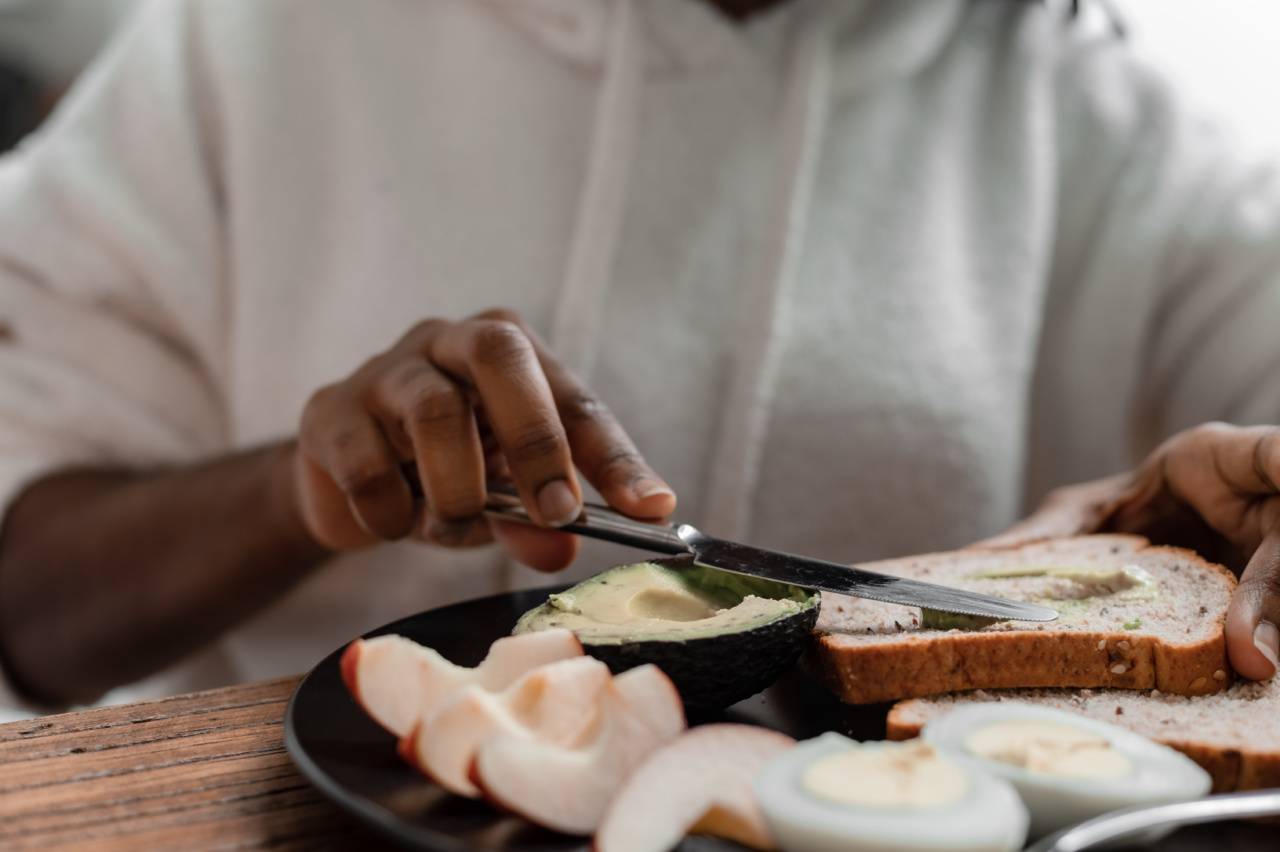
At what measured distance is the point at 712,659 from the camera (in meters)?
0.51

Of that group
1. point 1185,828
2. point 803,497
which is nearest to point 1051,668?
point 1185,828

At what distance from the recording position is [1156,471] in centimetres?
87

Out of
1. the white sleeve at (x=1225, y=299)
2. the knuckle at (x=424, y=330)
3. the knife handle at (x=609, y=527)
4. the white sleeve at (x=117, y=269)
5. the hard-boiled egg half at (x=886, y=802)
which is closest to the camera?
the hard-boiled egg half at (x=886, y=802)

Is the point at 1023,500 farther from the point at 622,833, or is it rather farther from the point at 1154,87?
the point at 622,833

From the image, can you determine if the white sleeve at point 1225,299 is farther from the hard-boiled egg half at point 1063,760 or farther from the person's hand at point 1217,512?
the hard-boiled egg half at point 1063,760

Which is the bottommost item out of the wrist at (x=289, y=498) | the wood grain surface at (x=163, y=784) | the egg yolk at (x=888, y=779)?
the wrist at (x=289, y=498)

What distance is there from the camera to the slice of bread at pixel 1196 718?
48cm

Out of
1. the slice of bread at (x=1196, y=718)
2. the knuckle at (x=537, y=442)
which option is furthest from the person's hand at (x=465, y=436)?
the slice of bread at (x=1196, y=718)

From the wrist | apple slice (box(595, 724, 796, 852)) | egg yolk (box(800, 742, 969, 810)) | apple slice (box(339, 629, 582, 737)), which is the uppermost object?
egg yolk (box(800, 742, 969, 810))

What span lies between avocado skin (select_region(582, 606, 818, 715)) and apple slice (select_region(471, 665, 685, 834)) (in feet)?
0.12

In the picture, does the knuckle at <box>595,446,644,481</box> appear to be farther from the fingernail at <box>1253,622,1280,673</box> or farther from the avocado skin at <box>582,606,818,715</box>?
the fingernail at <box>1253,622,1280,673</box>

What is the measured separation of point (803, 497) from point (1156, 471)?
0.45m

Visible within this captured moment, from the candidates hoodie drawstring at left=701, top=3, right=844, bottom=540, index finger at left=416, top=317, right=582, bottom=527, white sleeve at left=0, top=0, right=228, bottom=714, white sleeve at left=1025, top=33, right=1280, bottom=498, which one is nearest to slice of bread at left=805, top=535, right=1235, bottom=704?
index finger at left=416, top=317, right=582, bottom=527

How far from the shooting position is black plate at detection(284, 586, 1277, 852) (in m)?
0.40
